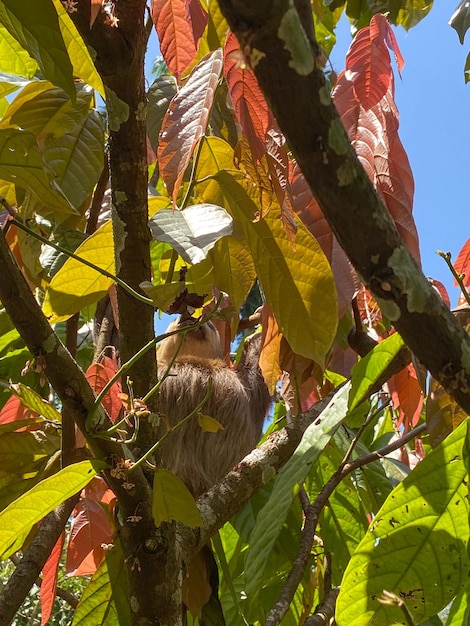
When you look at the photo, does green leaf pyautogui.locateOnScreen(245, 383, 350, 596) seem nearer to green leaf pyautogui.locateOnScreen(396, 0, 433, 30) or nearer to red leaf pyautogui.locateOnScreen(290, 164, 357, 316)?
red leaf pyautogui.locateOnScreen(290, 164, 357, 316)

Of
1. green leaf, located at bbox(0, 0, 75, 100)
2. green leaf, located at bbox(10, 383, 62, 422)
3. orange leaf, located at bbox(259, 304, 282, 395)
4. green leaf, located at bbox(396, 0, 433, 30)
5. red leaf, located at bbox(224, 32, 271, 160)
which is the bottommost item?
orange leaf, located at bbox(259, 304, 282, 395)

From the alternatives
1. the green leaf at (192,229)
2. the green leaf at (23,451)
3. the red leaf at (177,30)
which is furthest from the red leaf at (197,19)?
the green leaf at (23,451)

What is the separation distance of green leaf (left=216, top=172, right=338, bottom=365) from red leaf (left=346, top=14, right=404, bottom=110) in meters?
0.27

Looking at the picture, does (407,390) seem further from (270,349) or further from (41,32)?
(41,32)

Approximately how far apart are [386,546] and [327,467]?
0.82m

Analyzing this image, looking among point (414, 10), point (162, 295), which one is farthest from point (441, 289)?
point (414, 10)

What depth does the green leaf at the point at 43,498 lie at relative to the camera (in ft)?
2.66

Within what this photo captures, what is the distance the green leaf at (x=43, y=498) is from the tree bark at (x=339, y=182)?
0.46m

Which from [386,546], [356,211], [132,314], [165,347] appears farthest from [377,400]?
[356,211]

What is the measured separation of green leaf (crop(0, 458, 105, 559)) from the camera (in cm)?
81

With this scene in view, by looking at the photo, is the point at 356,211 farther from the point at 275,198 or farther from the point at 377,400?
the point at 377,400

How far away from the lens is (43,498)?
81cm

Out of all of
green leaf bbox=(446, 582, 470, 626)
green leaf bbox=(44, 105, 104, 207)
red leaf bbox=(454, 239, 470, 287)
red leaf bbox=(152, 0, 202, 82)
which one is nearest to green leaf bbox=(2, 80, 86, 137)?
green leaf bbox=(44, 105, 104, 207)

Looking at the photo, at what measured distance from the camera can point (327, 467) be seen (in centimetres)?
150
